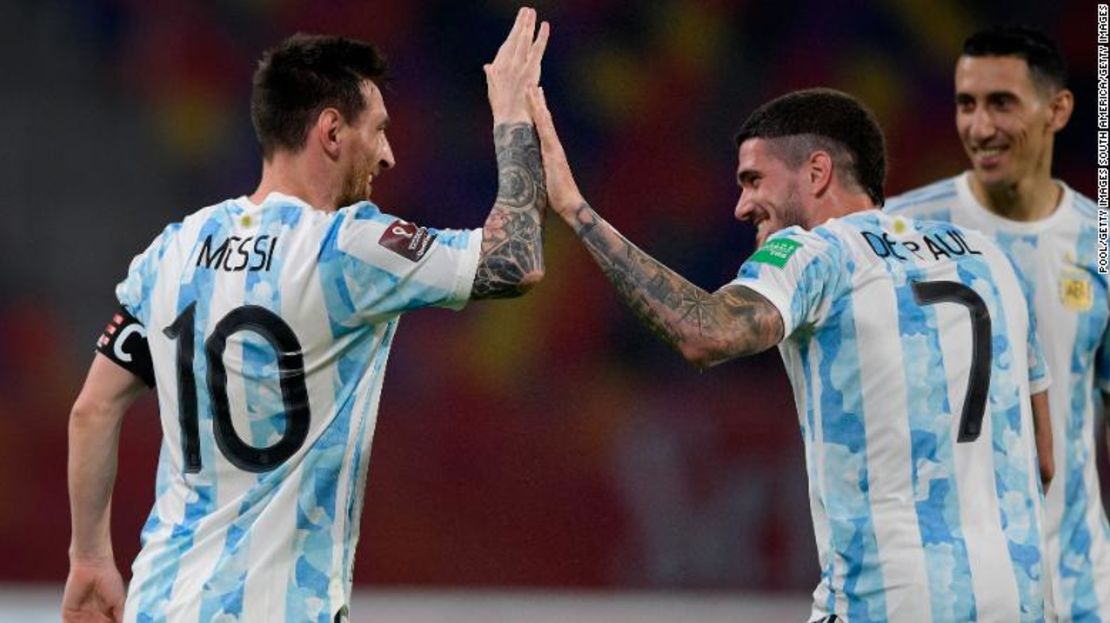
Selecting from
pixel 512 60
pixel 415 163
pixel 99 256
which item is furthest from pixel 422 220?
pixel 512 60

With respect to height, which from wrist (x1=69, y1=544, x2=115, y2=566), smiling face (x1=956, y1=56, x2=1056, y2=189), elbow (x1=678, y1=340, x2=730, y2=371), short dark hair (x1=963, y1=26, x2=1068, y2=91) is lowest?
wrist (x1=69, y1=544, x2=115, y2=566)

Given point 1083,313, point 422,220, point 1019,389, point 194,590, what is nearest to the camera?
point 194,590

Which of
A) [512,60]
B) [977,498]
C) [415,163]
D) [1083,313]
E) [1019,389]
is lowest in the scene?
[977,498]

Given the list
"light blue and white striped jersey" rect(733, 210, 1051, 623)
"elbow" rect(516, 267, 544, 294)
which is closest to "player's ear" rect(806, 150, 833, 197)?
"light blue and white striped jersey" rect(733, 210, 1051, 623)

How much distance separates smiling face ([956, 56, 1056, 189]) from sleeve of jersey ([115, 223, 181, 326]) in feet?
8.56

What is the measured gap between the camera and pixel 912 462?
3.30 meters

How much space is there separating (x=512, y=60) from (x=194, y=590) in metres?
1.28

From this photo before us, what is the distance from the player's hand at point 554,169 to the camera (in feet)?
10.9

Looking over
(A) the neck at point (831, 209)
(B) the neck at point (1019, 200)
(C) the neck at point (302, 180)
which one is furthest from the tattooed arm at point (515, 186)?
(B) the neck at point (1019, 200)

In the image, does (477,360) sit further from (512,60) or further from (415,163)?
(512,60)

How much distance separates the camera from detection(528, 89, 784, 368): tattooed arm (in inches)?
124

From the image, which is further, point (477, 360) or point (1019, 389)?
point (477, 360)

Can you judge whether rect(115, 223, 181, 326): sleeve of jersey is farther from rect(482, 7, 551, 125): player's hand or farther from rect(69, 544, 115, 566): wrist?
rect(482, 7, 551, 125): player's hand

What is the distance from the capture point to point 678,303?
3191mm
